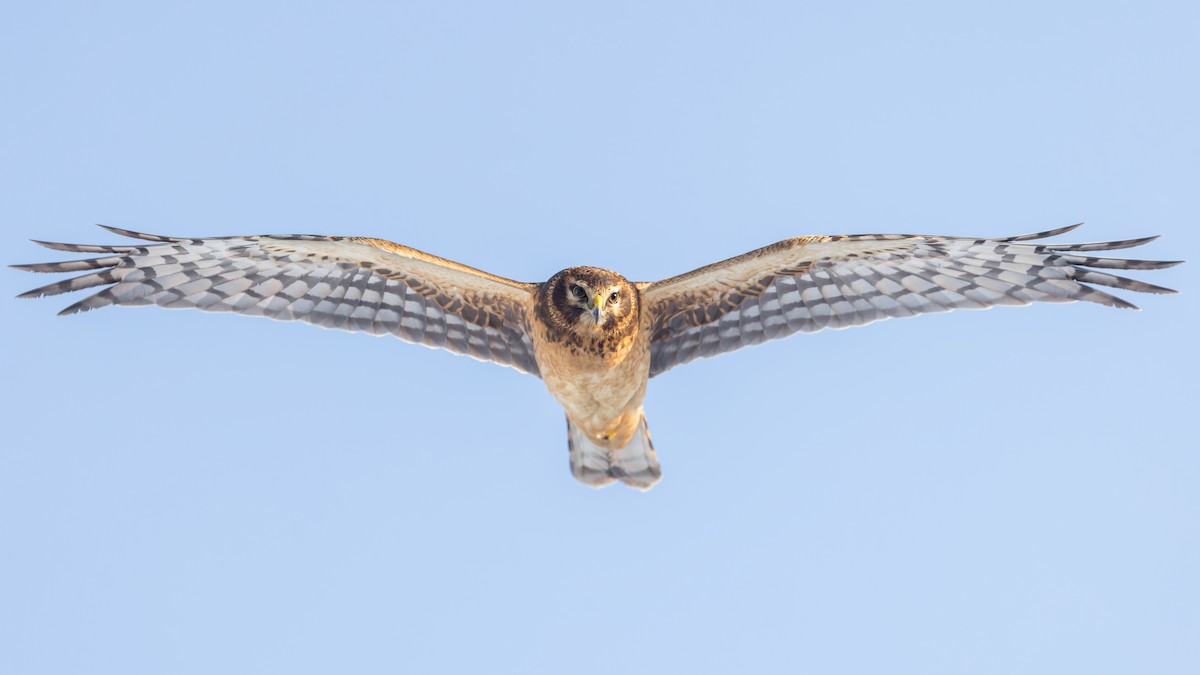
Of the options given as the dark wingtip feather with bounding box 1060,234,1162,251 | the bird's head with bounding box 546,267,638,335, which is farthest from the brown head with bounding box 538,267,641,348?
the dark wingtip feather with bounding box 1060,234,1162,251

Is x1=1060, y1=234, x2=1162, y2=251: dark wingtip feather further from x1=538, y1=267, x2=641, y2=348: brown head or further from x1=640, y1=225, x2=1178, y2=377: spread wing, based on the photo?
x1=538, y1=267, x2=641, y2=348: brown head

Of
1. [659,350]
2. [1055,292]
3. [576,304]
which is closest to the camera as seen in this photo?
[576,304]

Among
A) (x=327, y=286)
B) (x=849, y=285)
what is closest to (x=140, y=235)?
(x=327, y=286)

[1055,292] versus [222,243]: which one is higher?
[222,243]

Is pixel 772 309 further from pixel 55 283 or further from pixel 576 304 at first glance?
pixel 55 283

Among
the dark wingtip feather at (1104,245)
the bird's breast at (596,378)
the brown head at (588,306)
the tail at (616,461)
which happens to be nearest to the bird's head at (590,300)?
the brown head at (588,306)

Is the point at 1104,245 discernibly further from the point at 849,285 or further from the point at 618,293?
the point at 618,293

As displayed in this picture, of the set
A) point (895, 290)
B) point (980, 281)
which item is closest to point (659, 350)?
point (895, 290)

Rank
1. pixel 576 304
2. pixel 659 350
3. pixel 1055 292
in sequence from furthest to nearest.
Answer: pixel 659 350 → pixel 1055 292 → pixel 576 304
